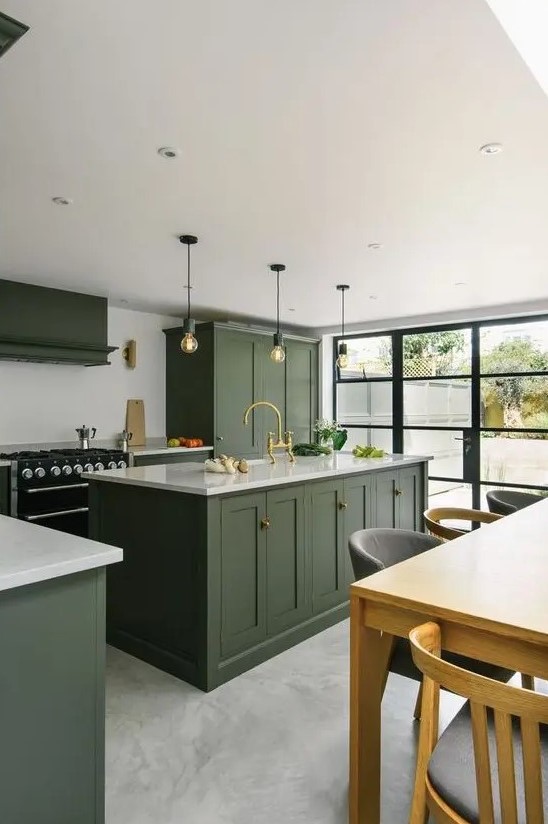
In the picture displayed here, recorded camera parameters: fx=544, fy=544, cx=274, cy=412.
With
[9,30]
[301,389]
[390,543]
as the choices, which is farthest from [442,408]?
[9,30]

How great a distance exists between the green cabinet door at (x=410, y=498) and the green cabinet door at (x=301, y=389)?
2.25m

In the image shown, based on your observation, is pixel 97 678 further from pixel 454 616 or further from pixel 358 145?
pixel 358 145

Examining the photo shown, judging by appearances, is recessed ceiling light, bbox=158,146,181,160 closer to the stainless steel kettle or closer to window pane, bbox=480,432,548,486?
the stainless steel kettle

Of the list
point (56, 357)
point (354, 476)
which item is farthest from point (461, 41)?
point (56, 357)

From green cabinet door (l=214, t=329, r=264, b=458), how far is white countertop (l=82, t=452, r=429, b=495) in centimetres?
172

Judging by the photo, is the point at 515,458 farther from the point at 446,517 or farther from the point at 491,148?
the point at 491,148

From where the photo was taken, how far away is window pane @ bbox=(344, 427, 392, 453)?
6.53 m

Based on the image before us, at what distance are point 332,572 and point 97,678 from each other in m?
2.20

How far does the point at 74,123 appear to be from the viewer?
2029 millimetres

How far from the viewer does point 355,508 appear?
12.0ft

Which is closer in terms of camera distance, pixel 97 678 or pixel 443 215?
pixel 97 678

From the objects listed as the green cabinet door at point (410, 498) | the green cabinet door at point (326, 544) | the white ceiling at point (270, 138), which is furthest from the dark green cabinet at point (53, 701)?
the green cabinet door at point (410, 498)

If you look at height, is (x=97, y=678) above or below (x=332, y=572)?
above

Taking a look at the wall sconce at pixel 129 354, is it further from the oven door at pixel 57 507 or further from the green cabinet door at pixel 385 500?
the green cabinet door at pixel 385 500
